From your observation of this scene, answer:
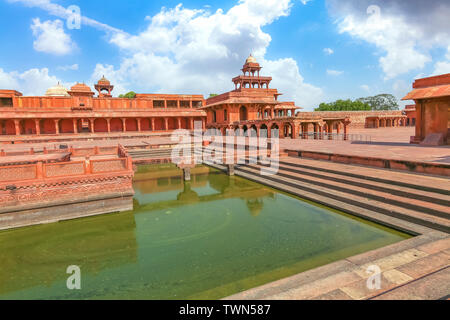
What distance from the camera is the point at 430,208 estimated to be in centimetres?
624

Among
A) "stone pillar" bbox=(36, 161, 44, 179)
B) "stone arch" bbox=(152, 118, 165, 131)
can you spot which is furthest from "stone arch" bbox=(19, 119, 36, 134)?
"stone pillar" bbox=(36, 161, 44, 179)

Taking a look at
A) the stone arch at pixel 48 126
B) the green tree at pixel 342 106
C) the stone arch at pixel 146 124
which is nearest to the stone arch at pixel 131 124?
the stone arch at pixel 146 124

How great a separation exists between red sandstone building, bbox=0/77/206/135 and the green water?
26542mm

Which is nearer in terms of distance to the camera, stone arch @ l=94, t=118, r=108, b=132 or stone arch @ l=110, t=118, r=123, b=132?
stone arch @ l=94, t=118, r=108, b=132

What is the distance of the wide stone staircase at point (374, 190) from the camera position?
249 inches

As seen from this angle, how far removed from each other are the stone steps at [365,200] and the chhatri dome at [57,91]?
42.4 metres

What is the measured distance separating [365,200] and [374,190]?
66cm

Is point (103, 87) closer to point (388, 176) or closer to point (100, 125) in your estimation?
point (100, 125)

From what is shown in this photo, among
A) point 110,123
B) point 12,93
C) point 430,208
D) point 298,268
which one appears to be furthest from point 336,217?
point 12,93

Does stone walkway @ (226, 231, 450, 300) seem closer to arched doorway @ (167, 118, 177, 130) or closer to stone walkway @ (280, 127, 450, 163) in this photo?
stone walkway @ (280, 127, 450, 163)

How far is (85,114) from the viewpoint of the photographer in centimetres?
3086

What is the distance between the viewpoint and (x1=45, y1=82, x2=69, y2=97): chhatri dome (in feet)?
136
